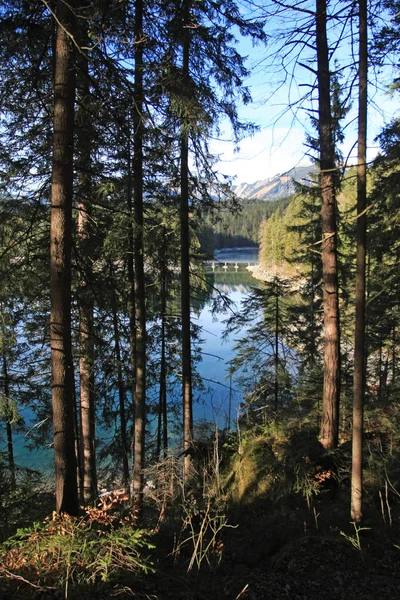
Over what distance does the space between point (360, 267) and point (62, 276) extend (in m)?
3.27

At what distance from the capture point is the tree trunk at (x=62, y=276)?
3863 mm

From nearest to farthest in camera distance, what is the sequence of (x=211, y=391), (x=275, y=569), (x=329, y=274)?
(x=275, y=569) < (x=329, y=274) < (x=211, y=391)

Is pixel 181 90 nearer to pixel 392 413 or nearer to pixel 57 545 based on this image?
pixel 57 545

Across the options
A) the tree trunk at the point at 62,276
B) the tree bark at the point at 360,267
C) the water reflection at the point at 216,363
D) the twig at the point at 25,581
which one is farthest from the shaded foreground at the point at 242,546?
the water reflection at the point at 216,363

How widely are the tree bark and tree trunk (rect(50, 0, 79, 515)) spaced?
3020 mm

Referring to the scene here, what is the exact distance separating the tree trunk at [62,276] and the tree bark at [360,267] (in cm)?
302

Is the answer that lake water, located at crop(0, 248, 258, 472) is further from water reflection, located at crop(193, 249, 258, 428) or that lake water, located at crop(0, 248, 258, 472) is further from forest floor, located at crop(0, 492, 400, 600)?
forest floor, located at crop(0, 492, 400, 600)

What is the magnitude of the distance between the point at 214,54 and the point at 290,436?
7026 mm

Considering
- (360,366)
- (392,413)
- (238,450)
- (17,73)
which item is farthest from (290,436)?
(17,73)

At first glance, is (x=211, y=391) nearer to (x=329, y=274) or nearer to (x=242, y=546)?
(x=329, y=274)

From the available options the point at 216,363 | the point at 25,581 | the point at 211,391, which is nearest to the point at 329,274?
the point at 25,581

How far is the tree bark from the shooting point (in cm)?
384

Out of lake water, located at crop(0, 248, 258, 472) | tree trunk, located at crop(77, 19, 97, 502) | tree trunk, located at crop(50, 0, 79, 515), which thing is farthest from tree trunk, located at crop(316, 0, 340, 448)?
tree trunk, located at crop(50, 0, 79, 515)

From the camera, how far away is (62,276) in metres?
3.99
